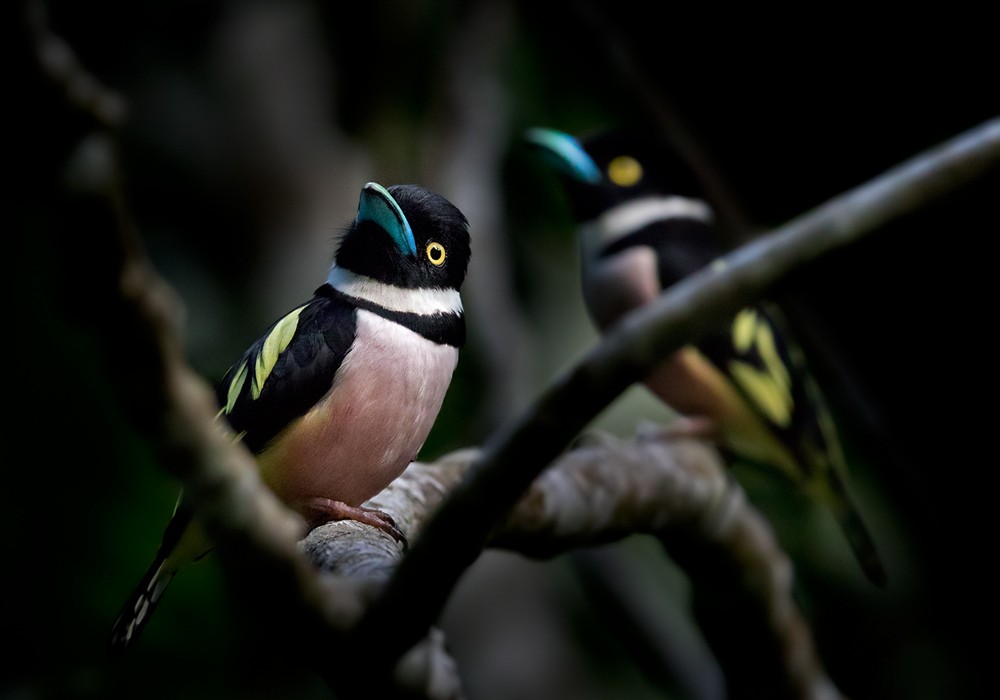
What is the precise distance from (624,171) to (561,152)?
0.55 meters

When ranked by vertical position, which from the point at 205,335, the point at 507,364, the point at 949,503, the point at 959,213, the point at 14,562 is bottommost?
the point at 949,503

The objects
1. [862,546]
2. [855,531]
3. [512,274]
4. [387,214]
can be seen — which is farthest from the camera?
[512,274]

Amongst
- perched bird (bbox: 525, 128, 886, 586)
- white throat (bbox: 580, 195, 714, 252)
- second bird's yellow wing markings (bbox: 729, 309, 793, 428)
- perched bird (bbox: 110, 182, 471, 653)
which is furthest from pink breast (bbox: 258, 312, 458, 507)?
second bird's yellow wing markings (bbox: 729, 309, 793, 428)

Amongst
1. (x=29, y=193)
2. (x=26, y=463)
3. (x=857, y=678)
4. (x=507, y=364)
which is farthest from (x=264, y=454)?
(x=857, y=678)

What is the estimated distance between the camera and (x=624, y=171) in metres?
1.91

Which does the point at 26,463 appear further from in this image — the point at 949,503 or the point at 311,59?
the point at 949,503

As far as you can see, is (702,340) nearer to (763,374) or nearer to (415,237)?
(763,374)

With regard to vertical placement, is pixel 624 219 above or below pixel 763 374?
above

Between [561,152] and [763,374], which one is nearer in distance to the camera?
[561,152]

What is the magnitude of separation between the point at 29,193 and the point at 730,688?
1.63 meters

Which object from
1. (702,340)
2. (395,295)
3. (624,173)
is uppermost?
(395,295)

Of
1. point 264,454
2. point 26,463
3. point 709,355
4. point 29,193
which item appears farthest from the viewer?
point 709,355

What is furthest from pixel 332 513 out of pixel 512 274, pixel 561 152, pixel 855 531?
pixel 512 274

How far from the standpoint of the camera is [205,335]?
161 cm
